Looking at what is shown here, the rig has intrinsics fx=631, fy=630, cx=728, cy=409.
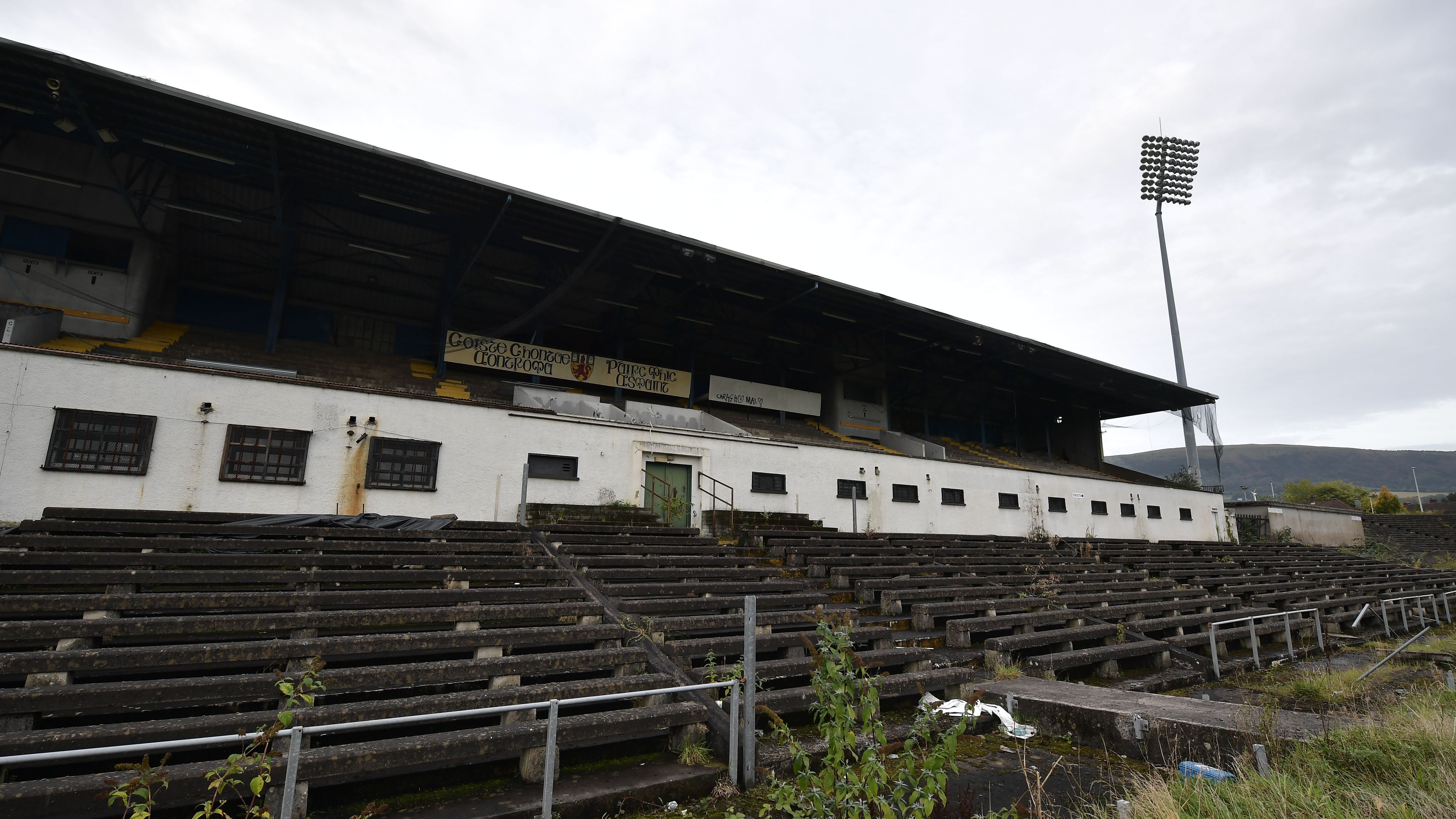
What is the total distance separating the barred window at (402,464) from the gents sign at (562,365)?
8728mm

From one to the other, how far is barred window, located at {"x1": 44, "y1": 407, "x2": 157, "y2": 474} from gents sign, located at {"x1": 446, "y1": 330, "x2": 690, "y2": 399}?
10097 millimetres

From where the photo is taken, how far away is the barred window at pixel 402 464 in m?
12.3

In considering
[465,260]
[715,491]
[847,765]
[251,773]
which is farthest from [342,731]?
[465,260]

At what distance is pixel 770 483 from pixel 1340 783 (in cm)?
1309

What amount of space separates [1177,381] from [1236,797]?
125 feet

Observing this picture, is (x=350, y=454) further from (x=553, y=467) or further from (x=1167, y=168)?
(x=1167, y=168)

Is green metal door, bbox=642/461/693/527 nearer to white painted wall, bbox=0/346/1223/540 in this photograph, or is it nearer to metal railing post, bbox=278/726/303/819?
white painted wall, bbox=0/346/1223/540

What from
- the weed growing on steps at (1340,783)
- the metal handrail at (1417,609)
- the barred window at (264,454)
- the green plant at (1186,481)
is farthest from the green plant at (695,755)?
the green plant at (1186,481)

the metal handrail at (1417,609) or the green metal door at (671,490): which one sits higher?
the green metal door at (671,490)

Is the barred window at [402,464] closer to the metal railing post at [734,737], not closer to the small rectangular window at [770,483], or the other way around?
the small rectangular window at [770,483]

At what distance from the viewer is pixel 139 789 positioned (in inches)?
122

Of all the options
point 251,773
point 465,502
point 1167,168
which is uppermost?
point 1167,168

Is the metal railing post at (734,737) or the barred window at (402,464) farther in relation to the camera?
the barred window at (402,464)

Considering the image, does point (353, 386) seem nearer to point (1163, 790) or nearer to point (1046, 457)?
point (1163, 790)
